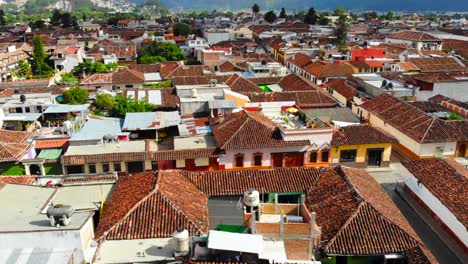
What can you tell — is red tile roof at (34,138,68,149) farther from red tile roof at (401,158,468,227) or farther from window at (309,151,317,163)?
red tile roof at (401,158,468,227)

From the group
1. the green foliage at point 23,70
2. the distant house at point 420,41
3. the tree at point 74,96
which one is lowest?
the green foliage at point 23,70

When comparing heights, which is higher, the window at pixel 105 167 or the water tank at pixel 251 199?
the water tank at pixel 251 199

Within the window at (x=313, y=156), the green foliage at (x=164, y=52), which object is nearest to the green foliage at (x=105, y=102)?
the window at (x=313, y=156)

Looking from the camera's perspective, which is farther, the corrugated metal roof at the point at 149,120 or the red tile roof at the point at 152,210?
the corrugated metal roof at the point at 149,120

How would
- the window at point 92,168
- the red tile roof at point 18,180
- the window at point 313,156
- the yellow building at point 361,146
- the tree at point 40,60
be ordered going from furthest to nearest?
the tree at point 40,60 → the yellow building at point 361,146 → the window at point 313,156 → the window at point 92,168 → the red tile roof at point 18,180

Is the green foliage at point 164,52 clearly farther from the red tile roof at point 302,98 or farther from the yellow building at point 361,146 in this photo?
the yellow building at point 361,146

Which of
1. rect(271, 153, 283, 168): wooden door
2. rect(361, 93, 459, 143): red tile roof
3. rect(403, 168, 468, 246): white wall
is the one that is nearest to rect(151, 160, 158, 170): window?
rect(271, 153, 283, 168): wooden door

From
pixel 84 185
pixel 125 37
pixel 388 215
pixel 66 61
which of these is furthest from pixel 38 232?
pixel 125 37
